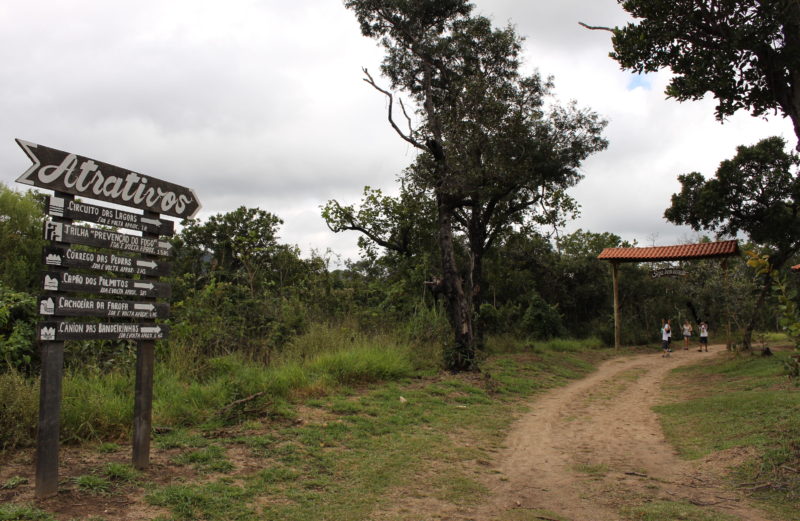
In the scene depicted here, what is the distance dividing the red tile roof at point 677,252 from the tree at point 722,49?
13.9 m

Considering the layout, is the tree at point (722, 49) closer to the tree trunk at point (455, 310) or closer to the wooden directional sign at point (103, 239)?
the wooden directional sign at point (103, 239)

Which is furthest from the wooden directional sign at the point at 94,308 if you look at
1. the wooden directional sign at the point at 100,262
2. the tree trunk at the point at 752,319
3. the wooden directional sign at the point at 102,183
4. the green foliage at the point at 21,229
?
the tree trunk at the point at 752,319

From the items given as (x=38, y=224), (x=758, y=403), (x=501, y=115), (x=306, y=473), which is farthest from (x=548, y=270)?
(x=306, y=473)

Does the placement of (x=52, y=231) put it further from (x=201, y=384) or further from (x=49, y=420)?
(x=201, y=384)

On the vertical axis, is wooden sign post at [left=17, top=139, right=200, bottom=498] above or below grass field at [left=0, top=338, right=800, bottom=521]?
above

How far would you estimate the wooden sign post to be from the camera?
4387 mm

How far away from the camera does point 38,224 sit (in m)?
19.7

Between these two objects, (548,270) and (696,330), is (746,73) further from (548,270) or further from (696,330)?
(696,330)

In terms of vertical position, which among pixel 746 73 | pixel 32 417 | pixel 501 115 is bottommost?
pixel 32 417

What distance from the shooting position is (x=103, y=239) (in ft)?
16.1

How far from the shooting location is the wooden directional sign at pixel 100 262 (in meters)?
4.48

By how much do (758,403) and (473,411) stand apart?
4.40 metres

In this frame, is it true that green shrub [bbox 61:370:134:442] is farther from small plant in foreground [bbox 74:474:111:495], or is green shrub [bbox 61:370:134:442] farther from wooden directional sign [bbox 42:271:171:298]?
wooden directional sign [bbox 42:271:171:298]

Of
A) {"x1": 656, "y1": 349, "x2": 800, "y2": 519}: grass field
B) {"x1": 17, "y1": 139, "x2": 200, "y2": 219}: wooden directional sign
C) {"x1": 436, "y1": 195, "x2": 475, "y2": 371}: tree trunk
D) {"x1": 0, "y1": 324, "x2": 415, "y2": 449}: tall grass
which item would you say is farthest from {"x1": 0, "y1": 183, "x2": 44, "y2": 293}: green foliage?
{"x1": 656, "y1": 349, "x2": 800, "y2": 519}: grass field
